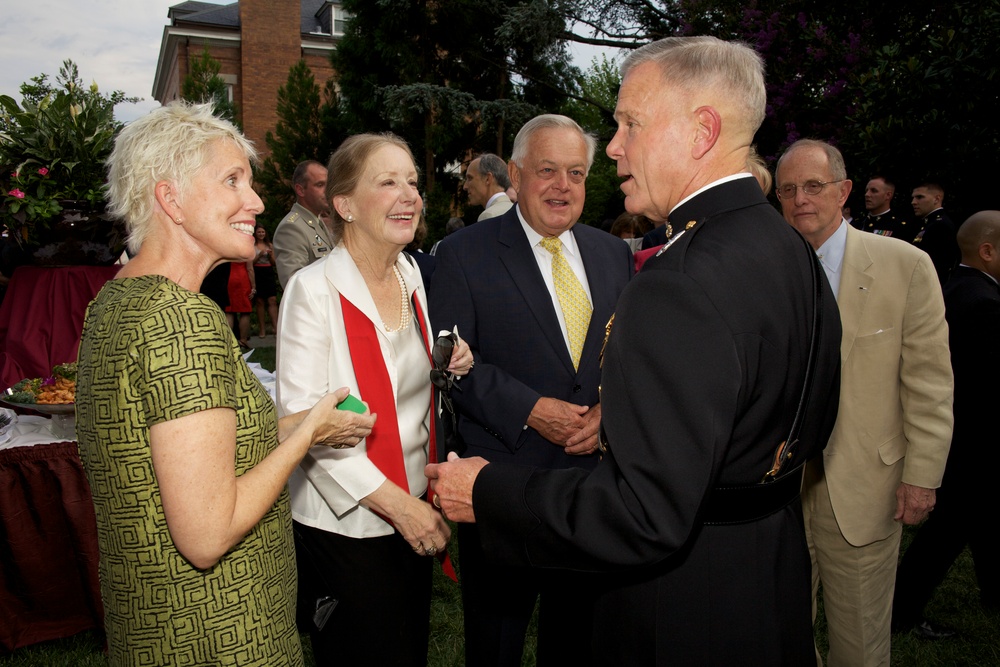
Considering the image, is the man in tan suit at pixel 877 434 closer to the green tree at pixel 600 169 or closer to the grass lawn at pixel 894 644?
the grass lawn at pixel 894 644

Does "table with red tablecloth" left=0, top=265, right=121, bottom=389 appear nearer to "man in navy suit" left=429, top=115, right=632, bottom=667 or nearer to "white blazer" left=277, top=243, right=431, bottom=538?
"white blazer" left=277, top=243, right=431, bottom=538

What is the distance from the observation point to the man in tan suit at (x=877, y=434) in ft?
9.28

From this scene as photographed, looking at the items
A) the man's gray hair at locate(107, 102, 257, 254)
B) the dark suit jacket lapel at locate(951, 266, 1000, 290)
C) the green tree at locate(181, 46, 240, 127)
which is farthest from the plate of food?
the green tree at locate(181, 46, 240, 127)

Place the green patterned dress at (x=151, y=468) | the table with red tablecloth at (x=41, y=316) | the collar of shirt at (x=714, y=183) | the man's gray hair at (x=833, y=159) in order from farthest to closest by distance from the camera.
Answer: the table with red tablecloth at (x=41, y=316)
the man's gray hair at (x=833, y=159)
the collar of shirt at (x=714, y=183)
the green patterned dress at (x=151, y=468)

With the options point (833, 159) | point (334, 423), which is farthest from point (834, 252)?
point (334, 423)

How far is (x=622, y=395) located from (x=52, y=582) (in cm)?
355

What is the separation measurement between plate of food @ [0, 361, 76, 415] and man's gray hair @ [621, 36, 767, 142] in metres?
Answer: 2.96

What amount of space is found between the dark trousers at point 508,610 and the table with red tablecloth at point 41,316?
255 centimetres

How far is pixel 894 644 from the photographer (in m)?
3.76

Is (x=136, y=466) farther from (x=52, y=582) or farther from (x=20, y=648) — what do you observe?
(x=20, y=648)

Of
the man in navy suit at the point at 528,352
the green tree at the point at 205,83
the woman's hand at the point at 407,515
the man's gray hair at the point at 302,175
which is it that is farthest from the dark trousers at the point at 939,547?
the green tree at the point at 205,83

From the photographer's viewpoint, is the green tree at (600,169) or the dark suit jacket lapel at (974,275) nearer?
the dark suit jacket lapel at (974,275)

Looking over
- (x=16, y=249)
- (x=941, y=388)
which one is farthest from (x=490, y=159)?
(x=941, y=388)

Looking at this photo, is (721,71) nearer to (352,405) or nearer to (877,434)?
(352,405)
